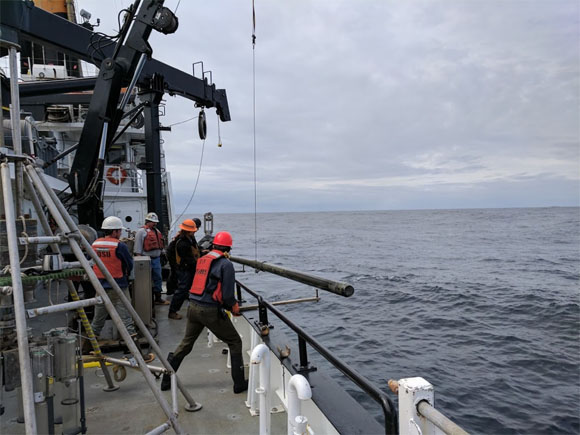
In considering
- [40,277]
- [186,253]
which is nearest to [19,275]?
[40,277]

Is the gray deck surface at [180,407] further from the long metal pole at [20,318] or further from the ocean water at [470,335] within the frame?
the ocean water at [470,335]

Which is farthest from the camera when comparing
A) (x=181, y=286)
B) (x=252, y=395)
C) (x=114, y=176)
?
(x=114, y=176)

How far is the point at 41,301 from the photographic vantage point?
28.3 feet

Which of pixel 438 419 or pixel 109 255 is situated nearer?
pixel 438 419

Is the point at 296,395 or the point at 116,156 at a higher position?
the point at 116,156

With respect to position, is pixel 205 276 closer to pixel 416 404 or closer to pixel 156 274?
pixel 416 404

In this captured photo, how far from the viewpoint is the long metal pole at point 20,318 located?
2.30m

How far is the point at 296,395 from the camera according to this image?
2879mm

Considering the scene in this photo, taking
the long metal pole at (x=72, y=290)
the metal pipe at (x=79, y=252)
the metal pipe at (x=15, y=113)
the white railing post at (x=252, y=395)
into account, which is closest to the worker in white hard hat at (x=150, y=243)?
the long metal pole at (x=72, y=290)

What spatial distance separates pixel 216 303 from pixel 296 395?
1.75 meters

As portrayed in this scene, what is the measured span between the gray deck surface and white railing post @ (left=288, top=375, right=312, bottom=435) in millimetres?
988

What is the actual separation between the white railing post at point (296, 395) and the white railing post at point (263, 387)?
Result: 0.47 metres

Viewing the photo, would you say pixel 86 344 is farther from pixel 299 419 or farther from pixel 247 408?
pixel 299 419

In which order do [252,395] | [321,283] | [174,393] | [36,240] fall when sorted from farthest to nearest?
[252,395], [174,393], [321,283], [36,240]
